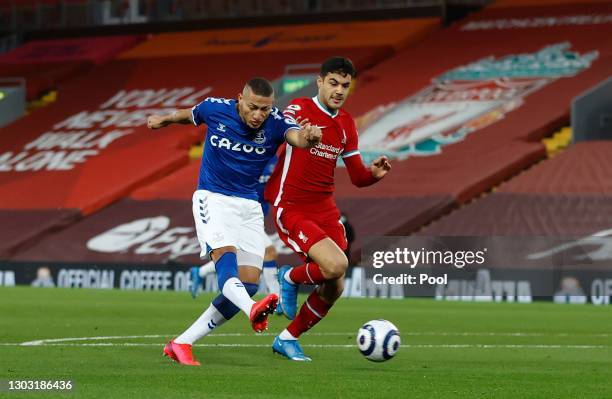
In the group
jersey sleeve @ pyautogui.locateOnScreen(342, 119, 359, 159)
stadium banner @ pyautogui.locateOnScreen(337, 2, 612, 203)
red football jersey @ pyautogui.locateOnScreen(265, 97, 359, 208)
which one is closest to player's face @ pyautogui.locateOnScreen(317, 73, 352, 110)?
red football jersey @ pyautogui.locateOnScreen(265, 97, 359, 208)

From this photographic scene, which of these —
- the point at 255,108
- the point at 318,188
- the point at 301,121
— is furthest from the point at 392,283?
the point at 255,108

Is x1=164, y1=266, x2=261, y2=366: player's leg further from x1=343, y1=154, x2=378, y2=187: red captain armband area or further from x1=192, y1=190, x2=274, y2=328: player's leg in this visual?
x1=343, y1=154, x2=378, y2=187: red captain armband area

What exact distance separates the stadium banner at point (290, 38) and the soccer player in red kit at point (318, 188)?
28.5 meters

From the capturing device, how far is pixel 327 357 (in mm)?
11195

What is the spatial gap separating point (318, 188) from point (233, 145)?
1.19 meters

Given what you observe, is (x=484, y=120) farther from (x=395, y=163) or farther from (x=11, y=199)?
(x=11, y=199)

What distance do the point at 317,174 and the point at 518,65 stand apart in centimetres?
2491

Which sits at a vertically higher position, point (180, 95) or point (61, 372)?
point (61, 372)

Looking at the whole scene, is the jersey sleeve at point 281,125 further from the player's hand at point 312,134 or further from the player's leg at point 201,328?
the player's leg at point 201,328

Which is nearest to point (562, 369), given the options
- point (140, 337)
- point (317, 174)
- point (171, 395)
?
point (317, 174)

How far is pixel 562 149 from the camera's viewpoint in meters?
31.7

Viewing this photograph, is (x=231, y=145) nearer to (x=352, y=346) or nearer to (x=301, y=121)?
(x=301, y=121)

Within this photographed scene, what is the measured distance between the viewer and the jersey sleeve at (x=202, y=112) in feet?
35.3

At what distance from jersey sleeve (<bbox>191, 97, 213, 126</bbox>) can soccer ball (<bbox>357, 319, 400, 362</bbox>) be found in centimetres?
203
